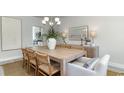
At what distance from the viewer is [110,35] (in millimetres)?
2957

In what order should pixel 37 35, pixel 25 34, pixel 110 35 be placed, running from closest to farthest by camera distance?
pixel 110 35 < pixel 25 34 < pixel 37 35

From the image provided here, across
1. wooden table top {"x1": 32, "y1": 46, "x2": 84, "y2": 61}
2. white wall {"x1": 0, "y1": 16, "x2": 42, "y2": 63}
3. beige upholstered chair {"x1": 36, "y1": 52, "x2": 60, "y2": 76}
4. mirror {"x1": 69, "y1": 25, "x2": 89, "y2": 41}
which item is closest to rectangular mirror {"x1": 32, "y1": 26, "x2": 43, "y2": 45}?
white wall {"x1": 0, "y1": 16, "x2": 42, "y2": 63}

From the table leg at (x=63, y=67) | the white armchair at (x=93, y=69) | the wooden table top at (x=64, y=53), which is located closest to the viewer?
the white armchair at (x=93, y=69)

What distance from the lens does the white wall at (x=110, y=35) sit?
274 centimetres

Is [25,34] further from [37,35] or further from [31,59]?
[31,59]

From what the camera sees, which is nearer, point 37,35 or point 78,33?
point 78,33

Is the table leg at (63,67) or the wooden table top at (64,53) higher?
the wooden table top at (64,53)

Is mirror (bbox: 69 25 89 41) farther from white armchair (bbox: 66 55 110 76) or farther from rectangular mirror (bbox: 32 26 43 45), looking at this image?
white armchair (bbox: 66 55 110 76)

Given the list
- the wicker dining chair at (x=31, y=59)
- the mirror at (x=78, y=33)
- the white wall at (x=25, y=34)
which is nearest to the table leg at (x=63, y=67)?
A: the wicker dining chair at (x=31, y=59)

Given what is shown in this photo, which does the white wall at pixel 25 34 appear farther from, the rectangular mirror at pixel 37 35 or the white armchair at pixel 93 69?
the white armchair at pixel 93 69

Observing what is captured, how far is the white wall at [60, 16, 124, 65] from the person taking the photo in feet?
8.99

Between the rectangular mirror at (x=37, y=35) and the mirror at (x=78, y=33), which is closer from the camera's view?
the mirror at (x=78, y=33)

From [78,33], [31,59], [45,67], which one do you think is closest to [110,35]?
[78,33]
